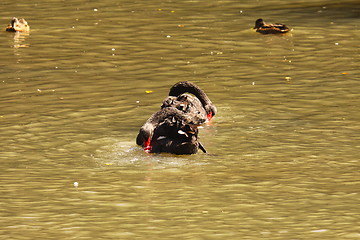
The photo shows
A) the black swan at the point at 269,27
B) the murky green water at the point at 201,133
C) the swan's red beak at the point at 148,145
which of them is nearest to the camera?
the murky green water at the point at 201,133

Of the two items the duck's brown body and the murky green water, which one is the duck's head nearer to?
the murky green water

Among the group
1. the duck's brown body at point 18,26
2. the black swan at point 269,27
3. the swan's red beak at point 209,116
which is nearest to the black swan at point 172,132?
the swan's red beak at point 209,116

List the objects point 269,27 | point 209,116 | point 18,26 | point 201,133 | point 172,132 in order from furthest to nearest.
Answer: point 18,26 < point 269,27 < point 209,116 < point 201,133 < point 172,132

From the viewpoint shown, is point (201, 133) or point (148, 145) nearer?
point (148, 145)

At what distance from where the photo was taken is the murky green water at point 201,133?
6.79 meters

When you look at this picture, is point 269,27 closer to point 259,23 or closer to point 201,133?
point 259,23

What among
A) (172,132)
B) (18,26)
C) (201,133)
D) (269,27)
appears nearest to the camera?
(172,132)

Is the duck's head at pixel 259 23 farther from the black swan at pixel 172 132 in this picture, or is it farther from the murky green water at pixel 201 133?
the black swan at pixel 172 132

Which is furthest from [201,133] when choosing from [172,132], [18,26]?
[18,26]

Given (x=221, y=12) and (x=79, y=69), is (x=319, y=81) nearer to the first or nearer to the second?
(x=79, y=69)

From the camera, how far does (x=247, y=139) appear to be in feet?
30.8

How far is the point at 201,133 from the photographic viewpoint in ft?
32.0

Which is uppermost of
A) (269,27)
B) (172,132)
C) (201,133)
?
(269,27)

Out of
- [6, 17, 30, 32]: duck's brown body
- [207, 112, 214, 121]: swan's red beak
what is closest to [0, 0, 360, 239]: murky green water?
[207, 112, 214, 121]: swan's red beak
